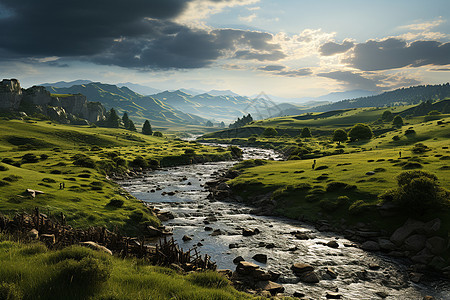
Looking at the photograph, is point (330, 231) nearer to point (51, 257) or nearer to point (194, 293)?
point (194, 293)

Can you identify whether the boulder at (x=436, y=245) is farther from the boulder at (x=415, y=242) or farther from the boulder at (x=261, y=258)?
the boulder at (x=261, y=258)

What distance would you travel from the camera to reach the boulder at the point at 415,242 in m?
29.3

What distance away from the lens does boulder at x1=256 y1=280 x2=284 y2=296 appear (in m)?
21.3

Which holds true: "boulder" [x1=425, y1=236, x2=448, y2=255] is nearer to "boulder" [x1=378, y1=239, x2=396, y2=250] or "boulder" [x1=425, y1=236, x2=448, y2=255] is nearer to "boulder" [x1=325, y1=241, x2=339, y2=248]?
"boulder" [x1=378, y1=239, x2=396, y2=250]

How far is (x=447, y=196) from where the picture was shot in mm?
33031

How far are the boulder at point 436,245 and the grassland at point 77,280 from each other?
27.4m

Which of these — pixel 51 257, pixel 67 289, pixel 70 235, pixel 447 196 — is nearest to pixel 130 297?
pixel 67 289

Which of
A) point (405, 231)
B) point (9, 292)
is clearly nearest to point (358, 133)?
point (405, 231)

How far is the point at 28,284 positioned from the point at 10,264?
1.98m

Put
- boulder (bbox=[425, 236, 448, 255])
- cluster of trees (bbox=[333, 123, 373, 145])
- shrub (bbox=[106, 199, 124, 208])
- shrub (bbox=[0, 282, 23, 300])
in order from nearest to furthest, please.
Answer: shrub (bbox=[0, 282, 23, 300])
boulder (bbox=[425, 236, 448, 255])
shrub (bbox=[106, 199, 124, 208])
cluster of trees (bbox=[333, 123, 373, 145])

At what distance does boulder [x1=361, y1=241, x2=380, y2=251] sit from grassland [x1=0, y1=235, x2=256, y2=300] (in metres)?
26.2

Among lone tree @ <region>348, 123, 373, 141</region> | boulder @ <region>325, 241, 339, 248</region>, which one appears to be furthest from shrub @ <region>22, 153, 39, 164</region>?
lone tree @ <region>348, 123, 373, 141</region>

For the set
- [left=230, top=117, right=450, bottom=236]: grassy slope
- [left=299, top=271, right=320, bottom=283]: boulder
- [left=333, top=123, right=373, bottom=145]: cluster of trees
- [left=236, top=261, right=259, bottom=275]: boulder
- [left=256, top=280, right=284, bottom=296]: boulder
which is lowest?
[left=299, top=271, right=320, bottom=283]: boulder

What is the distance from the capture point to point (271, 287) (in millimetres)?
21578
